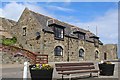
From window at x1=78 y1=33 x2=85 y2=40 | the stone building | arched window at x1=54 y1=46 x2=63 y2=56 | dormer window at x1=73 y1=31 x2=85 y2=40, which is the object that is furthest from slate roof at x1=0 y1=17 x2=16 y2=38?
window at x1=78 y1=33 x2=85 y2=40

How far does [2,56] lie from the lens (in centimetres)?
2284

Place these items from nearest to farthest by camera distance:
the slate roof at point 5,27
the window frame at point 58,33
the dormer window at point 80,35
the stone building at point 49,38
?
1. the stone building at point 49,38
2. the window frame at point 58,33
3. the slate roof at point 5,27
4. the dormer window at point 80,35

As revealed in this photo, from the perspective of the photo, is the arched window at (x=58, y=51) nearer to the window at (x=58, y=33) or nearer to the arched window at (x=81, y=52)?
the window at (x=58, y=33)

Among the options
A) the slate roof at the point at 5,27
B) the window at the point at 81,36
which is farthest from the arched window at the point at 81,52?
the slate roof at the point at 5,27

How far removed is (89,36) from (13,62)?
64.2ft

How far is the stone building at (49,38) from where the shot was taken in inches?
1089

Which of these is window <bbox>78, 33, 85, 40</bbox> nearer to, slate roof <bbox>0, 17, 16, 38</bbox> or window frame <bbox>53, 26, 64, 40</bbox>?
window frame <bbox>53, 26, 64, 40</bbox>

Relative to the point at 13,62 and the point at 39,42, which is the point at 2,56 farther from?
the point at 39,42

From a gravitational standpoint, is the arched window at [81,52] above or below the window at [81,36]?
below

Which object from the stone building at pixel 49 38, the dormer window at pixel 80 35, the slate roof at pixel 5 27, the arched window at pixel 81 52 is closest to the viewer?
the stone building at pixel 49 38

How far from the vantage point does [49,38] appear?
28.0m

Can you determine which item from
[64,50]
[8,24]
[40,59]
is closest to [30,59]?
[40,59]

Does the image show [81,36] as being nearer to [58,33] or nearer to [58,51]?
[58,33]

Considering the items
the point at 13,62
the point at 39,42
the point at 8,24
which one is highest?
the point at 8,24
